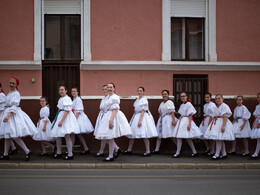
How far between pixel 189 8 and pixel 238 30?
1957mm

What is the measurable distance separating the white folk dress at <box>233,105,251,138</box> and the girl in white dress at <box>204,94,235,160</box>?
2.71 ft

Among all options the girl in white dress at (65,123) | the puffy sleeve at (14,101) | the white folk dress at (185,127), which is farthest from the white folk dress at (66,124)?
the white folk dress at (185,127)

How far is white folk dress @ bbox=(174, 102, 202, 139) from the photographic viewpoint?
11.1 meters

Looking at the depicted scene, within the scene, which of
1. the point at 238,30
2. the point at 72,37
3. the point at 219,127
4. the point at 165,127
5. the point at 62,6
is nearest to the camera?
the point at 219,127

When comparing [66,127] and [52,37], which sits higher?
→ [52,37]

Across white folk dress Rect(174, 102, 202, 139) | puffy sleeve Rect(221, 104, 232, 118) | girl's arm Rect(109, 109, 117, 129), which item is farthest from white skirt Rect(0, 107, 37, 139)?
puffy sleeve Rect(221, 104, 232, 118)

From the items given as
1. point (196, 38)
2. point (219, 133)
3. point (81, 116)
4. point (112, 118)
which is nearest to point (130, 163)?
point (112, 118)

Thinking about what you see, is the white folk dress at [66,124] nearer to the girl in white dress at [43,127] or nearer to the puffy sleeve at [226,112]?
the girl in white dress at [43,127]

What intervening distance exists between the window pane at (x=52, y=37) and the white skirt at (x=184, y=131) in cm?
484

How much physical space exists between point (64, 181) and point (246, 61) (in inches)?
337

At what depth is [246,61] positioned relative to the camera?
13.4 meters

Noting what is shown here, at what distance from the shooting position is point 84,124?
1159 cm

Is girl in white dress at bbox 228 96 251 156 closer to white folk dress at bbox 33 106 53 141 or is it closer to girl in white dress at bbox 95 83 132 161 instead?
girl in white dress at bbox 95 83 132 161

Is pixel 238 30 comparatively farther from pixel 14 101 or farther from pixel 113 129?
pixel 14 101
